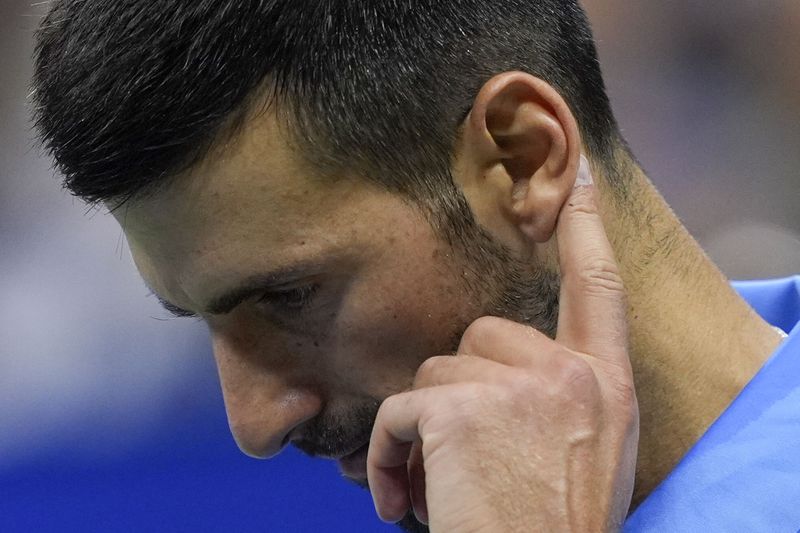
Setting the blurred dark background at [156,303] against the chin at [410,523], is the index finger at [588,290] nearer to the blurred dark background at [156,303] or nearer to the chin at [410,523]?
the chin at [410,523]

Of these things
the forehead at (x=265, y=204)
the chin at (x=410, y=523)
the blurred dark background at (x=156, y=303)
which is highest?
the forehead at (x=265, y=204)

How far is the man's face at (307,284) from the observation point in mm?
1122

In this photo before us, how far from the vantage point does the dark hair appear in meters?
1.11

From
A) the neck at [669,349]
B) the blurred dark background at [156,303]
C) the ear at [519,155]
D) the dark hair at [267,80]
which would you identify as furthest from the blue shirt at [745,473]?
the blurred dark background at [156,303]

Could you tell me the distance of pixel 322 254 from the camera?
3.68 feet

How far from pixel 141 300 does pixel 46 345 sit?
24 centimetres

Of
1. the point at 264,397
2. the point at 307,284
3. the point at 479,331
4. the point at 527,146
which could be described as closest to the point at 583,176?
the point at 527,146

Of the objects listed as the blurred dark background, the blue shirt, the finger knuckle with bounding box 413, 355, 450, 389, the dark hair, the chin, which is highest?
the dark hair

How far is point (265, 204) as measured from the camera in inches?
44.1

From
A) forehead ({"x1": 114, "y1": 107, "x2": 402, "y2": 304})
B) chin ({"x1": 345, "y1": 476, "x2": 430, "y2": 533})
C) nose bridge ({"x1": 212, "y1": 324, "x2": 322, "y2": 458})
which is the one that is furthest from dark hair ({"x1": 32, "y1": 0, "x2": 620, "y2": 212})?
chin ({"x1": 345, "y1": 476, "x2": 430, "y2": 533})

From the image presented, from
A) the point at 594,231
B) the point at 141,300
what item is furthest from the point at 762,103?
the point at 594,231

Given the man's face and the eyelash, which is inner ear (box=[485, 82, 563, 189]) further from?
the eyelash

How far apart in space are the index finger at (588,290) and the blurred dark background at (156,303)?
50.8 inches

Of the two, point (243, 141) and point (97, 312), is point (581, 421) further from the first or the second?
point (97, 312)
